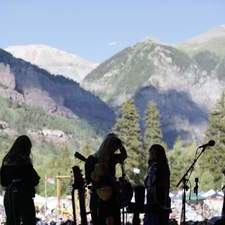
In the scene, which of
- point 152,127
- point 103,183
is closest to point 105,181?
point 103,183

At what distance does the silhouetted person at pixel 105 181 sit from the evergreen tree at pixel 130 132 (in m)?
44.4

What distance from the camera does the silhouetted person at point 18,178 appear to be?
8.06 meters

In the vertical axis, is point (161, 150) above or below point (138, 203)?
above

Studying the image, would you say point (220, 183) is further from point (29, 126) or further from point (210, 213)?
point (29, 126)

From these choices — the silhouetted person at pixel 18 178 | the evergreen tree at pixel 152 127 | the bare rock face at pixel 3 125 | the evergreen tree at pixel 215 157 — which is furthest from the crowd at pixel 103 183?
the bare rock face at pixel 3 125

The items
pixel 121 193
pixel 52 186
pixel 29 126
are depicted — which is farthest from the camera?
pixel 29 126

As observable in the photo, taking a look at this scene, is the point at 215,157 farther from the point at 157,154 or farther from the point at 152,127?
the point at 157,154

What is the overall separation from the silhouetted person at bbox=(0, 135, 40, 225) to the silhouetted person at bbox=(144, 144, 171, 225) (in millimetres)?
1258

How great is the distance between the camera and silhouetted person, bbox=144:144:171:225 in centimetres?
787

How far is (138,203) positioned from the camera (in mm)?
7383

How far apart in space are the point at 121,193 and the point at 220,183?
134ft

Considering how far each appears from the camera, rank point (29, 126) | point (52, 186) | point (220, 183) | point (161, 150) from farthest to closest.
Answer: point (29, 126) → point (52, 186) → point (220, 183) → point (161, 150)

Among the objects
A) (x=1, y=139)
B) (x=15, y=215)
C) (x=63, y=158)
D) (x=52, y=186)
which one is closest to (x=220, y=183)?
(x=63, y=158)

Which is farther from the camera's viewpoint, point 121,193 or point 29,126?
point 29,126
